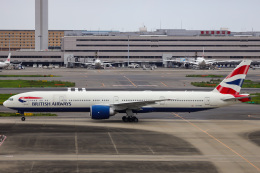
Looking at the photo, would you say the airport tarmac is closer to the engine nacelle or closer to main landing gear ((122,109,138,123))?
main landing gear ((122,109,138,123))

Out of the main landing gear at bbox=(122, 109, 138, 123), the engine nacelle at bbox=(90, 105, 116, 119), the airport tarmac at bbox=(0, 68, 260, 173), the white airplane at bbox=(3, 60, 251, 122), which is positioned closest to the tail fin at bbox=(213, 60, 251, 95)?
the white airplane at bbox=(3, 60, 251, 122)

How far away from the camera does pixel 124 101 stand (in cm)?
5100

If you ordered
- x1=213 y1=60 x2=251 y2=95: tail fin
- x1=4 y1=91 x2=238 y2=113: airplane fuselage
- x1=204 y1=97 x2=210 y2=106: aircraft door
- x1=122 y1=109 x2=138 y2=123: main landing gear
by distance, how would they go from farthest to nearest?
x1=213 y1=60 x2=251 y2=95: tail fin, x1=204 y1=97 x2=210 y2=106: aircraft door, x1=122 y1=109 x2=138 y2=123: main landing gear, x1=4 y1=91 x2=238 y2=113: airplane fuselage

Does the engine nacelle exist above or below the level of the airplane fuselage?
below

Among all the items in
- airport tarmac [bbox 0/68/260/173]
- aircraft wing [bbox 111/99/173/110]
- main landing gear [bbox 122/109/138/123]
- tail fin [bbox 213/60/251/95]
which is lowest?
airport tarmac [bbox 0/68/260/173]

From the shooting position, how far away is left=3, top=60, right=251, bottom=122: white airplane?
5006 cm

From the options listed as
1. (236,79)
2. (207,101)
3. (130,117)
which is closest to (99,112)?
(130,117)

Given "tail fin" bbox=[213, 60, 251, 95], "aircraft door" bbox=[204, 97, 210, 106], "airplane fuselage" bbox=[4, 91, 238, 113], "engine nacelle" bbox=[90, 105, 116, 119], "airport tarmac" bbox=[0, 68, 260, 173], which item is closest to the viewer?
"airport tarmac" bbox=[0, 68, 260, 173]

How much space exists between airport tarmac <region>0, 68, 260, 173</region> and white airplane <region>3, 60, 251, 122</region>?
1723 mm

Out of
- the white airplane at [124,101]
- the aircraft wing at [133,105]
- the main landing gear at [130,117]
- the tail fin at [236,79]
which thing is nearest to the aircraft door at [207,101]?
the white airplane at [124,101]

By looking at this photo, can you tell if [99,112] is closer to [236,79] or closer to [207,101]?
[207,101]

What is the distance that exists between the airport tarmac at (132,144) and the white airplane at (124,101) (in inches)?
67.8

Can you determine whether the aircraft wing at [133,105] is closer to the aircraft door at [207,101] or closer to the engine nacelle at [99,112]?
the engine nacelle at [99,112]

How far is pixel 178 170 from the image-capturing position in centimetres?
3041
